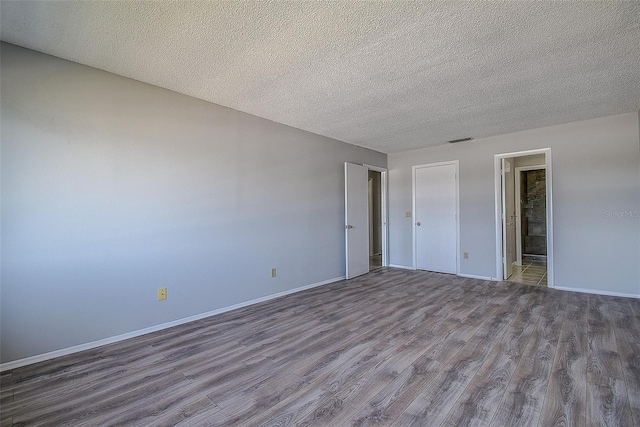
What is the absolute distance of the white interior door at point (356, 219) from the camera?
472cm

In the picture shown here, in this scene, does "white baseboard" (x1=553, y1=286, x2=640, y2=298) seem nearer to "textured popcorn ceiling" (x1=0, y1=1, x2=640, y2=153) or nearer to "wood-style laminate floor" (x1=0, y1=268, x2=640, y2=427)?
"wood-style laminate floor" (x1=0, y1=268, x2=640, y2=427)

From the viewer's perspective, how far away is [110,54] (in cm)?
→ 220

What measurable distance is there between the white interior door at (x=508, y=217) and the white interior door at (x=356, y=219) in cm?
230

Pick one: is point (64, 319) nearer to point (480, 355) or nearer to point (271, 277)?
point (271, 277)

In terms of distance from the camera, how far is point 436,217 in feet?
17.4

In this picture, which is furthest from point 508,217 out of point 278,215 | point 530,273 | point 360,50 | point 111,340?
point 111,340

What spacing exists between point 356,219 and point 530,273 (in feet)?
11.4

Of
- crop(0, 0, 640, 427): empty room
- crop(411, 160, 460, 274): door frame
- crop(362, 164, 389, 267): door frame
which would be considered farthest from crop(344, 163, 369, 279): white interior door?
crop(411, 160, 460, 274): door frame

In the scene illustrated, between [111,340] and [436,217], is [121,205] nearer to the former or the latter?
[111,340]

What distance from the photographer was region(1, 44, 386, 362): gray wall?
2.10 metres

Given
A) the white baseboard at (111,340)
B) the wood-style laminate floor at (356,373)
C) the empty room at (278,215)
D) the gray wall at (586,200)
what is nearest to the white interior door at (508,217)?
the gray wall at (586,200)

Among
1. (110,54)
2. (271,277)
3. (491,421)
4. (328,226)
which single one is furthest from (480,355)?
(110,54)

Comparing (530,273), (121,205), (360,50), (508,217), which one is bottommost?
(530,273)

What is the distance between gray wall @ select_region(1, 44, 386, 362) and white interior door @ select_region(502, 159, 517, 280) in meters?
3.70
